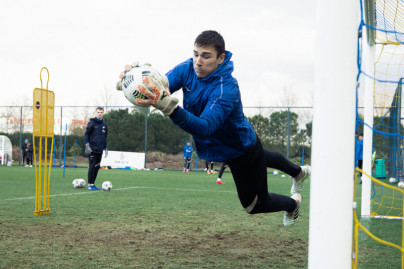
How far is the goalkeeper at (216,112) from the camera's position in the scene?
291 cm

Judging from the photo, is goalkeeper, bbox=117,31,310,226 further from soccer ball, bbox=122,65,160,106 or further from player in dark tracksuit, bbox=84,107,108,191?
player in dark tracksuit, bbox=84,107,108,191

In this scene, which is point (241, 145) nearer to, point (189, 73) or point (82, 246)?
point (189, 73)

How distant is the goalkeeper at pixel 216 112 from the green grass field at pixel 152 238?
62cm

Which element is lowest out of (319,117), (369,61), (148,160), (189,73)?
(148,160)

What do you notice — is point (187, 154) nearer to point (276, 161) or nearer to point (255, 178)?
point (276, 161)

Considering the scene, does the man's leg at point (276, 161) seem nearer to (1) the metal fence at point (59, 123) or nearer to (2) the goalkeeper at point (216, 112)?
(2) the goalkeeper at point (216, 112)

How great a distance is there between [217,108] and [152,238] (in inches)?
95.5

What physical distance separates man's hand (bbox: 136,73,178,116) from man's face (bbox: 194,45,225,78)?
2.42 feet

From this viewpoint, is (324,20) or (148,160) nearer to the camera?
(324,20)

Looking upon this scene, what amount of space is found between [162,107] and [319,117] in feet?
3.47

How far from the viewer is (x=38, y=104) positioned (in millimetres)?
6727

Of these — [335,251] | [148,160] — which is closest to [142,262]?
[335,251]

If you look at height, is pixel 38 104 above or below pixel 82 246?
above

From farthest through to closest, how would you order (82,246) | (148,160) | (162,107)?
(148,160)
(82,246)
(162,107)
